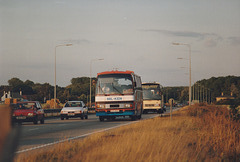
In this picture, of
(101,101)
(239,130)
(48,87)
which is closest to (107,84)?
(101,101)

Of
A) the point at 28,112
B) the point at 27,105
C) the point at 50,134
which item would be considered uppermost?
the point at 27,105

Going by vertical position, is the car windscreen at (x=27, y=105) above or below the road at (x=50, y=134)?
above

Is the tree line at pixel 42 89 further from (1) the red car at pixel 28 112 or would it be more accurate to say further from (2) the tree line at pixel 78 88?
(1) the red car at pixel 28 112

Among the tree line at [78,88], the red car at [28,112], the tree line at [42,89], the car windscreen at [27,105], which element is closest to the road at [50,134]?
the red car at [28,112]

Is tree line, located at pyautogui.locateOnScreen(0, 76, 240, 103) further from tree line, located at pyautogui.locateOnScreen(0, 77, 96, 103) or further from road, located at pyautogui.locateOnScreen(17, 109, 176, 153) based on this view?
road, located at pyautogui.locateOnScreen(17, 109, 176, 153)

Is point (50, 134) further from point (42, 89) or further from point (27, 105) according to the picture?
point (42, 89)

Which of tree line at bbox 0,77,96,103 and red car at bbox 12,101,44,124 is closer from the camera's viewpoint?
red car at bbox 12,101,44,124

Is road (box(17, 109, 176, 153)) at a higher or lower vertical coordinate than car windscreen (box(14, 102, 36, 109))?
lower

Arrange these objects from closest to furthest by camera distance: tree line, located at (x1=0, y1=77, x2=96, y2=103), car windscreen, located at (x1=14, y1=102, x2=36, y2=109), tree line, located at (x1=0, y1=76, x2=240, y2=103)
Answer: car windscreen, located at (x1=14, y1=102, x2=36, y2=109) < tree line, located at (x1=0, y1=77, x2=96, y2=103) < tree line, located at (x1=0, y1=76, x2=240, y2=103)

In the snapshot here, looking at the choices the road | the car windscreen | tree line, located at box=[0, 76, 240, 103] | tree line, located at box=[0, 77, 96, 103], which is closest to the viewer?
the road

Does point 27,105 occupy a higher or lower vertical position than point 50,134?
higher

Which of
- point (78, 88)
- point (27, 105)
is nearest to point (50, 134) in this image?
point (27, 105)

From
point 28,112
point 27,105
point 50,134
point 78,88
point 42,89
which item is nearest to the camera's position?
point 50,134

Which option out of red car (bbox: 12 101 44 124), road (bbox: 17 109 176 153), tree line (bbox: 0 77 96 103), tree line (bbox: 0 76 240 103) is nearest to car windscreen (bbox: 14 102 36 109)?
Answer: red car (bbox: 12 101 44 124)
